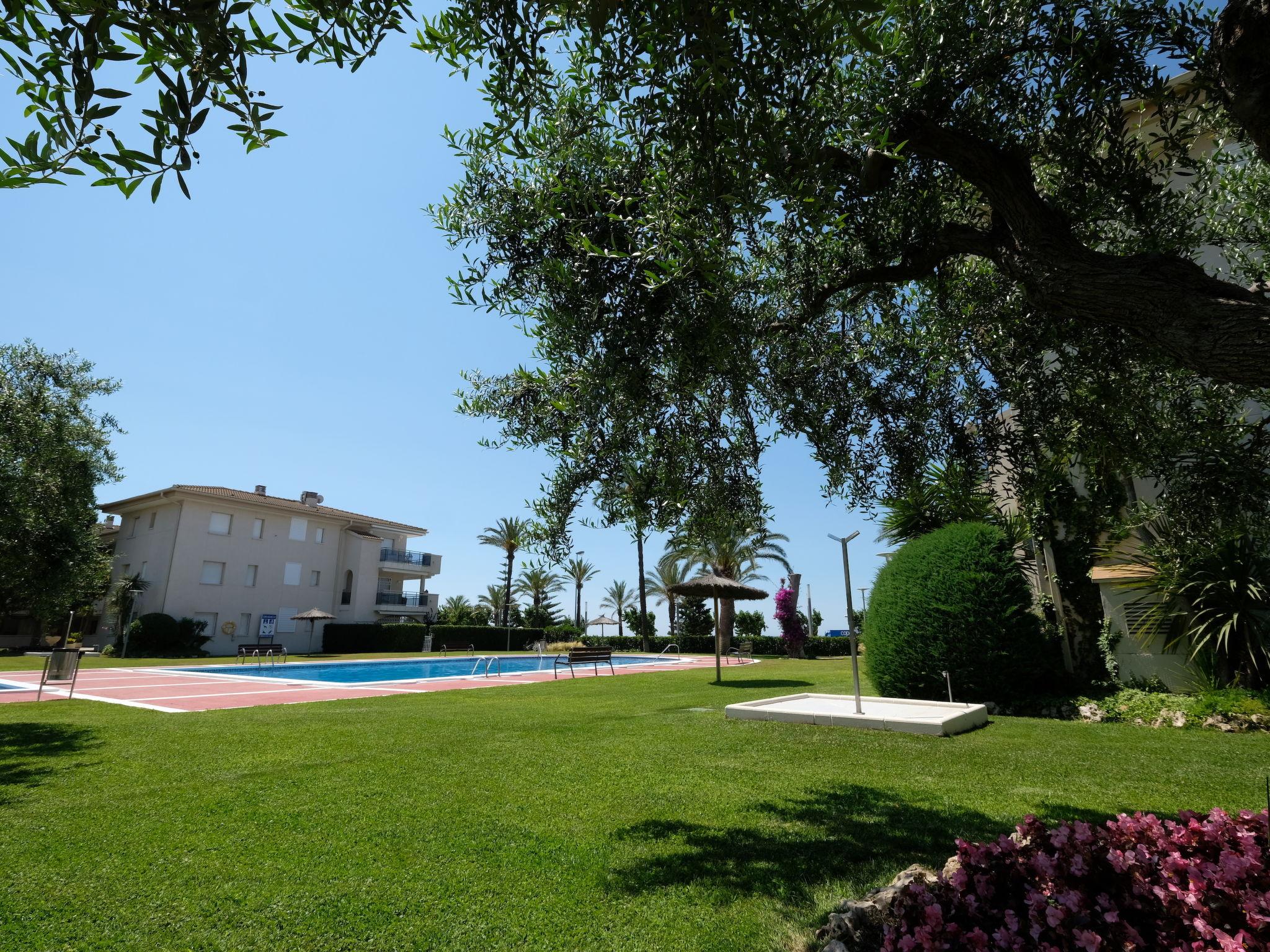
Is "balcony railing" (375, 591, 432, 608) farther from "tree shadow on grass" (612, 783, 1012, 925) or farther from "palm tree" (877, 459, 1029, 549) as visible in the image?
"palm tree" (877, 459, 1029, 549)

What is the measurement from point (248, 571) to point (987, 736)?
40.8 m

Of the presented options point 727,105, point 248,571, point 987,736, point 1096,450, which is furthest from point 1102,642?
point 248,571

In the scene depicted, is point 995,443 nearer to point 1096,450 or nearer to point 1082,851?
point 1096,450

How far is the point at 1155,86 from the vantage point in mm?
4559

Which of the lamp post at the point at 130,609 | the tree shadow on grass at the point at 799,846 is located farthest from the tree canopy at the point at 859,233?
the lamp post at the point at 130,609

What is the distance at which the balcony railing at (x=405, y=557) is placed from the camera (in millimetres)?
47938

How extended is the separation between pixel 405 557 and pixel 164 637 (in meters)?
17.8

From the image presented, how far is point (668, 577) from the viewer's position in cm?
5488

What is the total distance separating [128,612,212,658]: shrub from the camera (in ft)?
103

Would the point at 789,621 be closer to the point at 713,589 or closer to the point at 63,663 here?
the point at 713,589

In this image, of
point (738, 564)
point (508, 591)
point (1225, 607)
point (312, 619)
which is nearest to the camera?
point (1225, 607)

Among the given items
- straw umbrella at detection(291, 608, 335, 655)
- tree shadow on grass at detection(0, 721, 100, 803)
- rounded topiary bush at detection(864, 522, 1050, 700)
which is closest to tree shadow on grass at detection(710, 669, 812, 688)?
rounded topiary bush at detection(864, 522, 1050, 700)

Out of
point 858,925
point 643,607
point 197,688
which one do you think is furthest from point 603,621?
point 858,925

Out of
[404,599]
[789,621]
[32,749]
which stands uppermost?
[404,599]
